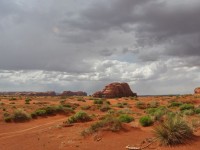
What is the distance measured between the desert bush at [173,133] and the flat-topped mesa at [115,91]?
91.2 meters

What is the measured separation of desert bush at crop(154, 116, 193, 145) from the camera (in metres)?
13.3

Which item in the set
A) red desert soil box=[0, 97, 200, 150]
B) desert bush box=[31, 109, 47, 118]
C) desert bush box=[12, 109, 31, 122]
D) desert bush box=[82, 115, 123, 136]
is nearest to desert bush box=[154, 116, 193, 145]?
red desert soil box=[0, 97, 200, 150]

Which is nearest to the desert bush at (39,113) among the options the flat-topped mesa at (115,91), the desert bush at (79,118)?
the desert bush at (79,118)

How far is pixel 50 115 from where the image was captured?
3412 centimetres

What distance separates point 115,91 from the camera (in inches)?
4277

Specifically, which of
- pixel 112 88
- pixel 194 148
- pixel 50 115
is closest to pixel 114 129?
pixel 194 148

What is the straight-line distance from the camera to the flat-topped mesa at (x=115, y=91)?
107 m

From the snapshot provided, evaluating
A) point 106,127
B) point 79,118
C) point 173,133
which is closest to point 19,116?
point 79,118

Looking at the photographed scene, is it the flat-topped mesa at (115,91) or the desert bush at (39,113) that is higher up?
the flat-topped mesa at (115,91)

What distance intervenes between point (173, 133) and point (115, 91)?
312 feet

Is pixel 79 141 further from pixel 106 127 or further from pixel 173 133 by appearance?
pixel 173 133

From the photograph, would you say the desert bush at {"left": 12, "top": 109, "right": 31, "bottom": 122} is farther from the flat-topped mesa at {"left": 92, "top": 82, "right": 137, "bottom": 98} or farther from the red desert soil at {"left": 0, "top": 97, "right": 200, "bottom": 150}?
the flat-topped mesa at {"left": 92, "top": 82, "right": 137, "bottom": 98}

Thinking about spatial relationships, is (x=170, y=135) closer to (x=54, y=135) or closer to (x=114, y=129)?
(x=114, y=129)

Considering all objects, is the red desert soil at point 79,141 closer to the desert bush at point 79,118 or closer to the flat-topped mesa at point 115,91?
the desert bush at point 79,118
